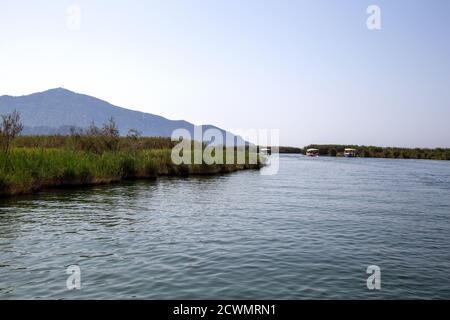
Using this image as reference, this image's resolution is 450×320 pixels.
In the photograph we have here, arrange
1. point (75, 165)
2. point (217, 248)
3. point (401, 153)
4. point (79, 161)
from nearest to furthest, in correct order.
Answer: point (217, 248)
point (75, 165)
point (79, 161)
point (401, 153)

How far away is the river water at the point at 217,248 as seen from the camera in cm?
986

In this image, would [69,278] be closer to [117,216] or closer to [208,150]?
[117,216]

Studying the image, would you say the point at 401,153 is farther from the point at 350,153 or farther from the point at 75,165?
the point at 75,165

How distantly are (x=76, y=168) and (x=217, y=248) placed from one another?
18.9 meters

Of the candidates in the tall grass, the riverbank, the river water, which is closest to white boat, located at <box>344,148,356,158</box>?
the tall grass

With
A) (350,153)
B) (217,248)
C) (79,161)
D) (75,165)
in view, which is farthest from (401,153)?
(217,248)

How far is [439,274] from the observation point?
37.4 ft

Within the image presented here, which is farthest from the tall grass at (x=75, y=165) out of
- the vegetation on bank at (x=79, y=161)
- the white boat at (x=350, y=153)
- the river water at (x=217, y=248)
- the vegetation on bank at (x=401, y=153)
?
the vegetation on bank at (x=401, y=153)

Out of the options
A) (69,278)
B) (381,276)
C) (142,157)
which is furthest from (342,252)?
(142,157)

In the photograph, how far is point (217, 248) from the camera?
1356 centimetres

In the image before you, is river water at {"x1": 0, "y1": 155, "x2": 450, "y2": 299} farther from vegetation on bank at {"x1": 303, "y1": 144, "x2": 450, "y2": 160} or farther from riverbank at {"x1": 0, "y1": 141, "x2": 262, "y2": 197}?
vegetation on bank at {"x1": 303, "y1": 144, "x2": 450, "y2": 160}

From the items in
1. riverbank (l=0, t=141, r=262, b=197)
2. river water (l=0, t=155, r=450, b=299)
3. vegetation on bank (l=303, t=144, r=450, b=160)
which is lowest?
river water (l=0, t=155, r=450, b=299)

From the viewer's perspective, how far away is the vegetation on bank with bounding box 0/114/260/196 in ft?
79.9

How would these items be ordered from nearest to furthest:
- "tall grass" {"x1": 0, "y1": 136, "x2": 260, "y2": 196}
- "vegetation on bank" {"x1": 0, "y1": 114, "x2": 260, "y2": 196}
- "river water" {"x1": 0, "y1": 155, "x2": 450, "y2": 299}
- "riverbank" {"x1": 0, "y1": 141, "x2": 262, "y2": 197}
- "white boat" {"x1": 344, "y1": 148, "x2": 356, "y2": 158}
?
"river water" {"x1": 0, "y1": 155, "x2": 450, "y2": 299}
"riverbank" {"x1": 0, "y1": 141, "x2": 262, "y2": 197}
"tall grass" {"x1": 0, "y1": 136, "x2": 260, "y2": 196}
"vegetation on bank" {"x1": 0, "y1": 114, "x2": 260, "y2": 196}
"white boat" {"x1": 344, "y1": 148, "x2": 356, "y2": 158}
